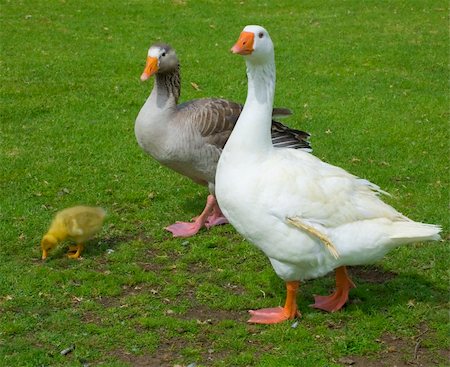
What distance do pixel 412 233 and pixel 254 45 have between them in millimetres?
1942

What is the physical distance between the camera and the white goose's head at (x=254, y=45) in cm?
564

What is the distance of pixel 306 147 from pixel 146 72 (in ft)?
6.54

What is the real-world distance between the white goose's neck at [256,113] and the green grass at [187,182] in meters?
1.58

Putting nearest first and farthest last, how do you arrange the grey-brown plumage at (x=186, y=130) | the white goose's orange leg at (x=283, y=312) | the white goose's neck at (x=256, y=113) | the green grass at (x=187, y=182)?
the white goose's neck at (x=256, y=113), the green grass at (x=187, y=182), the white goose's orange leg at (x=283, y=312), the grey-brown plumage at (x=186, y=130)

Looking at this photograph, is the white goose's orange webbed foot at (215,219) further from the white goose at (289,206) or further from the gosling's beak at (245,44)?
the gosling's beak at (245,44)

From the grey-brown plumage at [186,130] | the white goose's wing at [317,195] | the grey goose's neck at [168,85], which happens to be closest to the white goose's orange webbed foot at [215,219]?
the grey-brown plumage at [186,130]

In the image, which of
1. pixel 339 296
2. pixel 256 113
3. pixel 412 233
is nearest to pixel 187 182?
pixel 339 296

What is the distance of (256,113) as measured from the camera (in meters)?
6.00

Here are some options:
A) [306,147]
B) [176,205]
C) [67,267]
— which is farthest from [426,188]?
[67,267]

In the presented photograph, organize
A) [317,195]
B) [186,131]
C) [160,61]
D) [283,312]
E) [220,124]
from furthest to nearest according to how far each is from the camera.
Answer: [160,61]
[220,124]
[186,131]
[283,312]
[317,195]

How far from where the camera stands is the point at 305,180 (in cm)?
599

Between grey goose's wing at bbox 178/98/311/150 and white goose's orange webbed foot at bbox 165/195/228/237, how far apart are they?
746mm

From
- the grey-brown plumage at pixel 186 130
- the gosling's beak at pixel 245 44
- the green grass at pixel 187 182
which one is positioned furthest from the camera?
the grey-brown plumage at pixel 186 130

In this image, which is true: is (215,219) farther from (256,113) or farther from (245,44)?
(245,44)
